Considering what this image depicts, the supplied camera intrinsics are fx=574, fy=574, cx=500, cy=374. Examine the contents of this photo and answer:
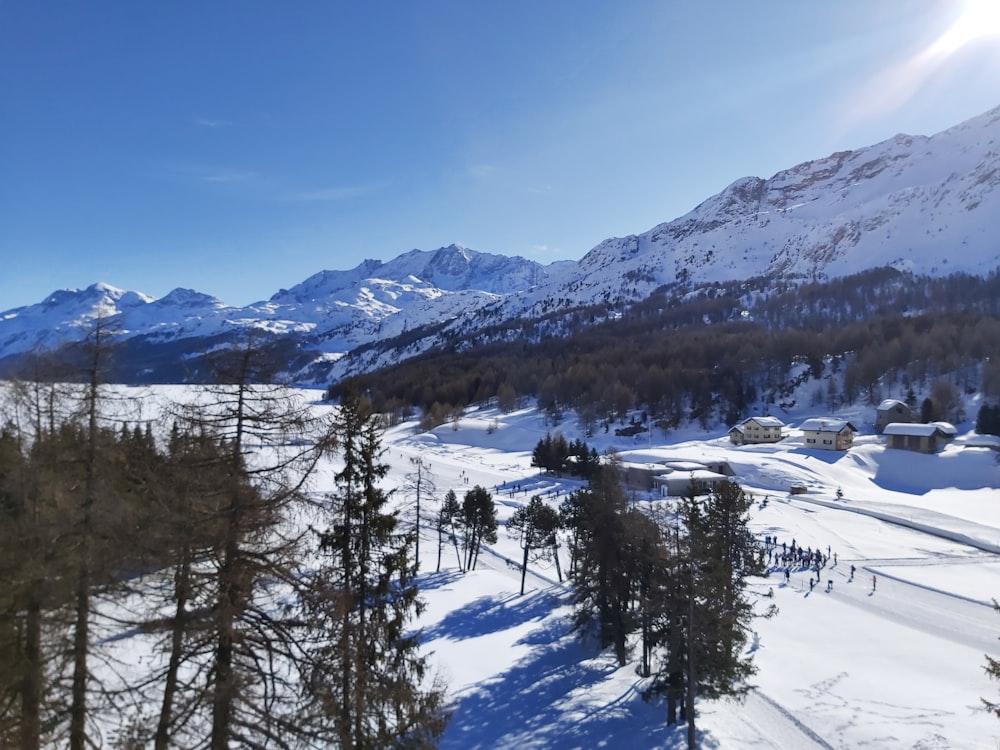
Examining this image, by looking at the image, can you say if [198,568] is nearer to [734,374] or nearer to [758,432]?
[758,432]

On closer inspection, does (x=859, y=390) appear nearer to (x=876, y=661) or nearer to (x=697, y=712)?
(x=876, y=661)

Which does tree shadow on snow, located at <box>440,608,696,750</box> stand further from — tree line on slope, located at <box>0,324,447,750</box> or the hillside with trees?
the hillside with trees

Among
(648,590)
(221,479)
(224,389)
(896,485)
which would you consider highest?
(224,389)

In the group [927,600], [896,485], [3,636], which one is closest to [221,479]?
[3,636]

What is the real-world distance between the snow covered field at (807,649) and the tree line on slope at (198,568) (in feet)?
35.3

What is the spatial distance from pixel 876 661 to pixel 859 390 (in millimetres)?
103156

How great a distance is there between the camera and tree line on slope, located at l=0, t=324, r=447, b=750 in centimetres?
814

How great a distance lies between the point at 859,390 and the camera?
111750 mm

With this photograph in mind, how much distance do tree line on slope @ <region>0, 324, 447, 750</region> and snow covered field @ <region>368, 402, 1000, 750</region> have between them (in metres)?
10.8

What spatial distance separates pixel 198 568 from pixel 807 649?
2679 cm

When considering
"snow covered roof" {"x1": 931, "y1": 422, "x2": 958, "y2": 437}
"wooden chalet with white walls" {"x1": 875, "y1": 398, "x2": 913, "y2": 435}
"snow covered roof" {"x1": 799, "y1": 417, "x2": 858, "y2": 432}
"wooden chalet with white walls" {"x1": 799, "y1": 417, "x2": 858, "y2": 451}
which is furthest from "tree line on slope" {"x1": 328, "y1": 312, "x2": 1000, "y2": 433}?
"wooden chalet with white walls" {"x1": 799, "y1": 417, "x2": 858, "y2": 451}

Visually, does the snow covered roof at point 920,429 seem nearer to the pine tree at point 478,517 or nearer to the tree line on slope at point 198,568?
the pine tree at point 478,517

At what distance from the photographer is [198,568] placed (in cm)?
859

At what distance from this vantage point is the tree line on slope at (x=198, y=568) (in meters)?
8.14
